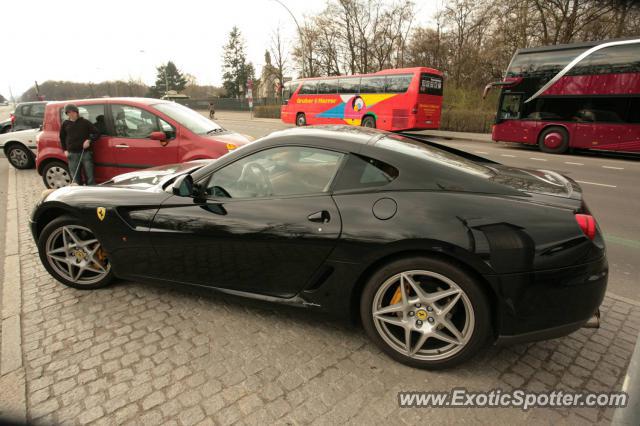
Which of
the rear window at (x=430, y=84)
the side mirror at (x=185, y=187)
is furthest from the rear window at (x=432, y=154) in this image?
the rear window at (x=430, y=84)

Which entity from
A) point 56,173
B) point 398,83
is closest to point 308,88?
point 398,83

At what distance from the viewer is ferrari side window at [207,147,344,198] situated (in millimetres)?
2500

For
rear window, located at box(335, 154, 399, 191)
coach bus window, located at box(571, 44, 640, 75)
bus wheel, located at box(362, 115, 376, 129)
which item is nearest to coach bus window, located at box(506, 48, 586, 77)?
coach bus window, located at box(571, 44, 640, 75)

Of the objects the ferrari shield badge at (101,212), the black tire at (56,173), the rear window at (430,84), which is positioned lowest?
the black tire at (56,173)

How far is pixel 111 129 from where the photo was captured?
6.23 meters

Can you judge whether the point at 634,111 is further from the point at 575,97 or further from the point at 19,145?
the point at 19,145

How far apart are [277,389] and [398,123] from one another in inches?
670

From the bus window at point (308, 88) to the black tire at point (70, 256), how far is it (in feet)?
67.2

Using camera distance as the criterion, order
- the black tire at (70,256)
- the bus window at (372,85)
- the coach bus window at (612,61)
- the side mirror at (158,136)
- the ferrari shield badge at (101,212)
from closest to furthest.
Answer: the ferrari shield badge at (101,212), the black tire at (70,256), the side mirror at (158,136), the coach bus window at (612,61), the bus window at (372,85)

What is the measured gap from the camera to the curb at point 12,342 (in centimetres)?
205

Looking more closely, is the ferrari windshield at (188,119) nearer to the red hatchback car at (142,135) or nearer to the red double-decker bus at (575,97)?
the red hatchback car at (142,135)

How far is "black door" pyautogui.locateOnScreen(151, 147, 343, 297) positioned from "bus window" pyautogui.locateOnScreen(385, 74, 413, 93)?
16279 millimetres

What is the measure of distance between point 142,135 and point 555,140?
13.3 metres

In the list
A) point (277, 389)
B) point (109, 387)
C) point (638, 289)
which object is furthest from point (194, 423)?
point (638, 289)
